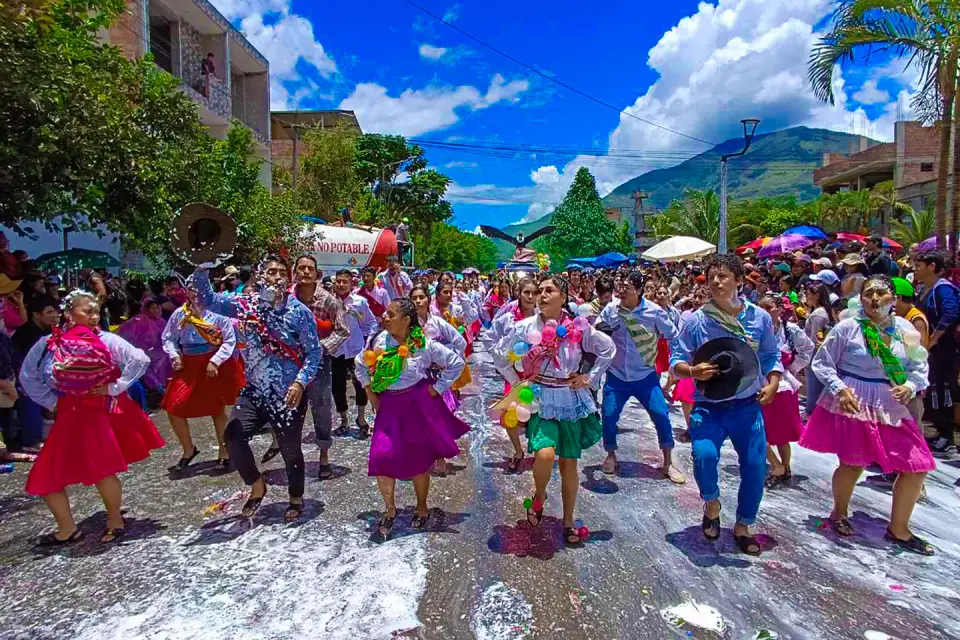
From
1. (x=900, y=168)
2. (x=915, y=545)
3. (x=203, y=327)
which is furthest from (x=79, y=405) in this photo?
(x=900, y=168)

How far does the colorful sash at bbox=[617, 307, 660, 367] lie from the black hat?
6.15 ft

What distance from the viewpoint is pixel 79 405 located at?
4590 millimetres

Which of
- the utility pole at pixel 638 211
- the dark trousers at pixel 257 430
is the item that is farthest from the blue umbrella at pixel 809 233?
the utility pole at pixel 638 211

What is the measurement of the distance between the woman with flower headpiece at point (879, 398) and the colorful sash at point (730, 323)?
694 mm

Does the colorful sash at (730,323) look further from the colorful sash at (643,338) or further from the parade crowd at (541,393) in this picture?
the colorful sash at (643,338)

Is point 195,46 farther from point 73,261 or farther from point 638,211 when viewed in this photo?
point 638,211

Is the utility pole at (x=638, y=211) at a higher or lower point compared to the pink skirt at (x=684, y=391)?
higher

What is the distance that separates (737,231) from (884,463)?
5586 cm

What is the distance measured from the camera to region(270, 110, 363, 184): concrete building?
37.1 metres

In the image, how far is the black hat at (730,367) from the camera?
425 cm

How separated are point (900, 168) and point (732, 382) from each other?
165 feet

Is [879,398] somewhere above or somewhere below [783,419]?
above

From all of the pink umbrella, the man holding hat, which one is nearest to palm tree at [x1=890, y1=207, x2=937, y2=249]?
the pink umbrella

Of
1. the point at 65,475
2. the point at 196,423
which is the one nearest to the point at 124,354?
the point at 65,475
